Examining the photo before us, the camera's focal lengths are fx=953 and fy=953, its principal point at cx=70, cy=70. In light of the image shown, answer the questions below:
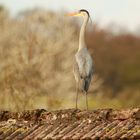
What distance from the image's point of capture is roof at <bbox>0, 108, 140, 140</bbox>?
1115cm

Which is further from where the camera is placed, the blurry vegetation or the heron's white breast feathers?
the blurry vegetation

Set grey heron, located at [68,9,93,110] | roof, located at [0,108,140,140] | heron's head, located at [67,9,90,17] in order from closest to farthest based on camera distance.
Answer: roof, located at [0,108,140,140], grey heron, located at [68,9,93,110], heron's head, located at [67,9,90,17]

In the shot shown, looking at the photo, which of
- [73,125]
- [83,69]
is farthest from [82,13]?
[73,125]

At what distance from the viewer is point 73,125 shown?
38.6 ft

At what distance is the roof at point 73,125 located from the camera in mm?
11148

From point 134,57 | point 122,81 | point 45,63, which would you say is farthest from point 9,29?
point 134,57

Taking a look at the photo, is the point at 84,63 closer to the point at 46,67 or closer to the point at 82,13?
the point at 82,13

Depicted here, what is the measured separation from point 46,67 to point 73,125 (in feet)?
103

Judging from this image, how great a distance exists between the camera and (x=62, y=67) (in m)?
49.1

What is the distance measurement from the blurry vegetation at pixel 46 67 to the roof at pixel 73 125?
13153mm

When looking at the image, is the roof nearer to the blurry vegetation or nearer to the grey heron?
the grey heron

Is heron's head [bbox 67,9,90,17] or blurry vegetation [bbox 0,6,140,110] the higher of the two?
blurry vegetation [bbox 0,6,140,110]

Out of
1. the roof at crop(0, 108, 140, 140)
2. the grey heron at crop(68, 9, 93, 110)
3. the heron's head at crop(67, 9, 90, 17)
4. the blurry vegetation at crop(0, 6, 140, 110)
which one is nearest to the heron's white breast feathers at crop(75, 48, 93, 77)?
the grey heron at crop(68, 9, 93, 110)

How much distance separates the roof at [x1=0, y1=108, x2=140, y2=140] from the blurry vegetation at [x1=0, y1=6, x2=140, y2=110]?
43.2ft
